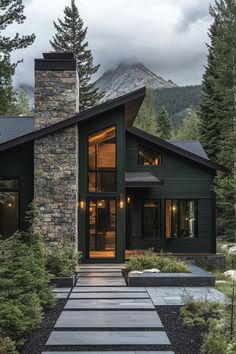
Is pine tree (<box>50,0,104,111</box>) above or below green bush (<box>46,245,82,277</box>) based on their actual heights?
above

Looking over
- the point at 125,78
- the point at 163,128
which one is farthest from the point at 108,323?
the point at 125,78

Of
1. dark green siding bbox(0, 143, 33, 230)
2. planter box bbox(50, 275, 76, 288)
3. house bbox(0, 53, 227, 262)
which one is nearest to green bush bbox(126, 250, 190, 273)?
planter box bbox(50, 275, 76, 288)

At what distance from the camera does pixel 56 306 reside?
29.6 feet

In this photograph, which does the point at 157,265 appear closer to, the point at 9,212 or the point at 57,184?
the point at 57,184

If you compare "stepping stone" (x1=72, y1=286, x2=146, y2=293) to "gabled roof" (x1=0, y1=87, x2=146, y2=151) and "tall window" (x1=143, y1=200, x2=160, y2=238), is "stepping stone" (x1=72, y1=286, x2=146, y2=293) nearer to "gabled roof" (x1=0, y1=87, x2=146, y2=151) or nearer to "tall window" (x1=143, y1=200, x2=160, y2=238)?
"gabled roof" (x1=0, y1=87, x2=146, y2=151)

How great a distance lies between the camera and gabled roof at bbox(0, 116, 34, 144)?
17.3 metres

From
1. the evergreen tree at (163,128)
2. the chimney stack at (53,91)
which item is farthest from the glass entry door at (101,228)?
the evergreen tree at (163,128)

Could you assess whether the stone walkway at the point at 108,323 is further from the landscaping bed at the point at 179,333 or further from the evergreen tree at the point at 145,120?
the evergreen tree at the point at 145,120

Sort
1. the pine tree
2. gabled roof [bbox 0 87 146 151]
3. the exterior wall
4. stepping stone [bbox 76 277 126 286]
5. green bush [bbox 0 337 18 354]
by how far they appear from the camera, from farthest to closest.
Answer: the pine tree, the exterior wall, gabled roof [bbox 0 87 146 151], stepping stone [bbox 76 277 126 286], green bush [bbox 0 337 18 354]

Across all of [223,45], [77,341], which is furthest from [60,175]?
[223,45]

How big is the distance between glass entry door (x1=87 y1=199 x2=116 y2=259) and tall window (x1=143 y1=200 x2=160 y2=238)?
8.94ft

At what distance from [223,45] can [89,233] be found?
1194 cm

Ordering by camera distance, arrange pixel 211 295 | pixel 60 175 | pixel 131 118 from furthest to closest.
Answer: pixel 131 118
pixel 60 175
pixel 211 295

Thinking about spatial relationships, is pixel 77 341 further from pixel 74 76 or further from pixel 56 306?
pixel 74 76
